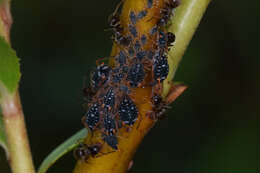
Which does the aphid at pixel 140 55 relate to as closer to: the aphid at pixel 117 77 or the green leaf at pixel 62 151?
the aphid at pixel 117 77

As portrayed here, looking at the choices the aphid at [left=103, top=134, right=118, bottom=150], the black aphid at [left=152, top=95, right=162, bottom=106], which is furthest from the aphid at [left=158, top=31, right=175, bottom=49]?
the aphid at [left=103, top=134, right=118, bottom=150]

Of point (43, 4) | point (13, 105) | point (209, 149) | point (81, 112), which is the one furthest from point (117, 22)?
point (43, 4)

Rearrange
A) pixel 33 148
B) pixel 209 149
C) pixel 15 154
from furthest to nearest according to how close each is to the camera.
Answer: pixel 33 148
pixel 209 149
pixel 15 154

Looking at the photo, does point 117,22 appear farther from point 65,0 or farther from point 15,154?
point 65,0

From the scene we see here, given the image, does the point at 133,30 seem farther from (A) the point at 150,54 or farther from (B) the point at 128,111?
(B) the point at 128,111

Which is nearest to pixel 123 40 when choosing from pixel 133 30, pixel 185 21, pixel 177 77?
pixel 133 30

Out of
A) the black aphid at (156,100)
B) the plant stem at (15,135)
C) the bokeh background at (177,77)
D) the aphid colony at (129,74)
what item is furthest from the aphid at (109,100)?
the bokeh background at (177,77)

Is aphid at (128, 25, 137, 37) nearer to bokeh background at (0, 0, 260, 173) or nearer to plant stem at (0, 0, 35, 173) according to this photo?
plant stem at (0, 0, 35, 173)
